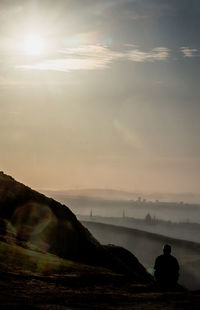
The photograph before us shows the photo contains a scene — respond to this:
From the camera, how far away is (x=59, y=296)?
12969mm

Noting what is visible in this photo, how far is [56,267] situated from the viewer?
18.3 metres

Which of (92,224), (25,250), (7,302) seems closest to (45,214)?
(25,250)

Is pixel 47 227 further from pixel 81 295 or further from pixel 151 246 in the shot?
pixel 151 246

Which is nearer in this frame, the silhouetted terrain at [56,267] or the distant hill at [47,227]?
the silhouetted terrain at [56,267]

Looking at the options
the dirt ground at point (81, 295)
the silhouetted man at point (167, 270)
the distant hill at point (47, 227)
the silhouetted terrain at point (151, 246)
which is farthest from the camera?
the silhouetted terrain at point (151, 246)

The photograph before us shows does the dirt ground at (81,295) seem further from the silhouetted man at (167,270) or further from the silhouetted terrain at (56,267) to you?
the silhouetted man at (167,270)

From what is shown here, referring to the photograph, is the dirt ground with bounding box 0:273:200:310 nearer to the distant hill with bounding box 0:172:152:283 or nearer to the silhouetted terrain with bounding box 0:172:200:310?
the silhouetted terrain with bounding box 0:172:200:310

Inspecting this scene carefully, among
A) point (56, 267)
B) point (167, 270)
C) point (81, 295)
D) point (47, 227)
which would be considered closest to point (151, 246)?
point (47, 227)

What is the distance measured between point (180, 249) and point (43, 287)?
95891mm

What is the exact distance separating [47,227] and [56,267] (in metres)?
8.09

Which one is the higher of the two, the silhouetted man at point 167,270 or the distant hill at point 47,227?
the distant hill at point 47,227

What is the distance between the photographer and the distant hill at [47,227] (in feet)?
82.0

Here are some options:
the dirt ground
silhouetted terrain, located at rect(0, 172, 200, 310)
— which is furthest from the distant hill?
the dirt ground

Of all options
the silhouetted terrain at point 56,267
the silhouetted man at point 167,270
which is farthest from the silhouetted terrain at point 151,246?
the silhouetted man at point 167,270
